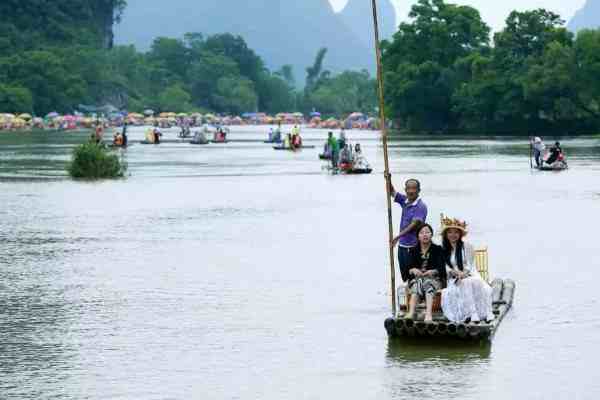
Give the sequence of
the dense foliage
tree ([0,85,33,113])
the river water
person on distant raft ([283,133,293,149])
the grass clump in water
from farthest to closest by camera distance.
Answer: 1. tree ([0,85,33,113])
2. the dense foliage
3. person on distant raft ([283,133,293,149])
4. the grass clump in water
5. the river water

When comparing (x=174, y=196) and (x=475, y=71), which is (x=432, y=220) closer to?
(x=174, y=196)

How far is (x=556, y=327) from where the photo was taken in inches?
585

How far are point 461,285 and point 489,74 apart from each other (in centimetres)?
9990

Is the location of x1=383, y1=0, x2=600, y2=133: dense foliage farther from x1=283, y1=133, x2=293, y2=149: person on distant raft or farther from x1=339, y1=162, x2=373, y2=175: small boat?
x1=339, y1=162, x2=373, y2=175: small boat

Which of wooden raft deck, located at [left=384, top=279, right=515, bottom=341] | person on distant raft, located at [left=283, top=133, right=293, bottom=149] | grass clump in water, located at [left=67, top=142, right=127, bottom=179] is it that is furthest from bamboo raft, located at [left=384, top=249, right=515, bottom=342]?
person on distant raft, located at [left=283, top=133, right=293, bottom=149]

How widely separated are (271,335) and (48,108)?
155 m

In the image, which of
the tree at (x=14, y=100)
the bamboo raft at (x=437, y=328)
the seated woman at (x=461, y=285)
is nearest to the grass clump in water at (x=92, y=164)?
the bamboo raft at (x=437, y=328)

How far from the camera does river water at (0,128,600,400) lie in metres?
12.3

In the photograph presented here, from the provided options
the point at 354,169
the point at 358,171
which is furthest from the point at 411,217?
the point at 358,171

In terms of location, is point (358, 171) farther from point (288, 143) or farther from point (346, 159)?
point (288, 143)

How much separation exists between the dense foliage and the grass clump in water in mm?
61713

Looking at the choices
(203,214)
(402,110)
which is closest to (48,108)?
(402,110)

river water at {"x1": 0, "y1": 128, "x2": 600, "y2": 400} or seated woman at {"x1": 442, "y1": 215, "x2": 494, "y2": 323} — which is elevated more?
seated woman at {"x1": 442, "y1": 215, "x2": 494, "y2": 323}

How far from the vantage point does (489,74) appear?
112m
